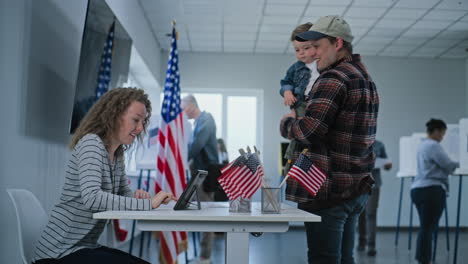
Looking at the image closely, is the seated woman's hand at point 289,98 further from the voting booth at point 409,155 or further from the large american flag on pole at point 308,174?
the voting booth at point 409,155

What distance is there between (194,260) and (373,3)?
12.2 feet

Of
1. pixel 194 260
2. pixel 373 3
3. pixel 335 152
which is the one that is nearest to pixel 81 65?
pixel 335 152

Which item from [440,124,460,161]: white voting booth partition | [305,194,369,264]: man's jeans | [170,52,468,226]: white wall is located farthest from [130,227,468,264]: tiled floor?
[305,194,369,264]: man's jeans

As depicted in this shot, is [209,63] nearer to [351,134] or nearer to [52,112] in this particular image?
[52,112]

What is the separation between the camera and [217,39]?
7.99 metres

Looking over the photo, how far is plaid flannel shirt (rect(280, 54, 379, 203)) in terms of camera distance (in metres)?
1.93

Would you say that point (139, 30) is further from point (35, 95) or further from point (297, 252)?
point (35, 95)

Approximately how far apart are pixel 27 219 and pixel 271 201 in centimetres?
93

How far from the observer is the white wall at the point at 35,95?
228cm

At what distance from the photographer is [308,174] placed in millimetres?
1844

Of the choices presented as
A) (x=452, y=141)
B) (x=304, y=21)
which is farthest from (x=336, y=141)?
(x=452, y=141)

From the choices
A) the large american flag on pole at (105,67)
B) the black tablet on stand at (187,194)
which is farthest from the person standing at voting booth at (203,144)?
the black tablet on stand at (187,194)

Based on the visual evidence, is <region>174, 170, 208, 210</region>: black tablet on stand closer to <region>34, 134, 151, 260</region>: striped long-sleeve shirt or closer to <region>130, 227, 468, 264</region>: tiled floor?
<region>34, 134, 151, 260</region>: striped long-sleeve shirt

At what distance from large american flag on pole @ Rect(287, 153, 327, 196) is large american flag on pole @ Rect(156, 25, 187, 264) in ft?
8.18
